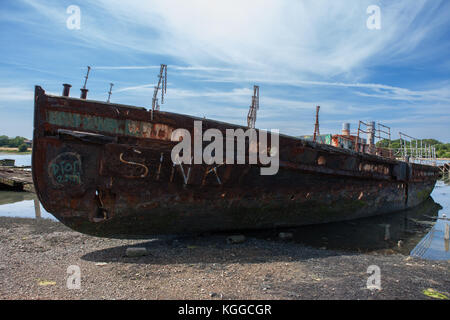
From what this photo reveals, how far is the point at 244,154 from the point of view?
619cm

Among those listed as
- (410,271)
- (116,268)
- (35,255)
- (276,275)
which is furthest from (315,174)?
(35,255)

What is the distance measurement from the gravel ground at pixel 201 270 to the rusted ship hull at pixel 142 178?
568 millimetres

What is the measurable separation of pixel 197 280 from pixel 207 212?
6.58 feet

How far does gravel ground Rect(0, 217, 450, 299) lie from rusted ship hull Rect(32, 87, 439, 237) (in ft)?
1.86

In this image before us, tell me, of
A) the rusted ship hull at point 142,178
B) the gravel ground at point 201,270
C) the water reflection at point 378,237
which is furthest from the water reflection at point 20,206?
the water reflection at point 378,237

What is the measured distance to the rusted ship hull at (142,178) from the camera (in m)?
5.02

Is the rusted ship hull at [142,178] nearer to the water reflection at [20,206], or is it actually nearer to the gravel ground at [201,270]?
the gravel ground at [201,270]

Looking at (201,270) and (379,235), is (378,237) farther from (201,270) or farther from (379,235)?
(201,270)

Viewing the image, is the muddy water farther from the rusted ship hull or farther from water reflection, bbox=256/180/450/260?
the rusted ship hull

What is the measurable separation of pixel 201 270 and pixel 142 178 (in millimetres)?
2002

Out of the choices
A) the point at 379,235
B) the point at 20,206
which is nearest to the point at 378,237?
the point at 379,235

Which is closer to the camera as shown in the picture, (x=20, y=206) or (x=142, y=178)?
(x=142, y=178)

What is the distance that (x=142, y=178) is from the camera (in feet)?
18.0
